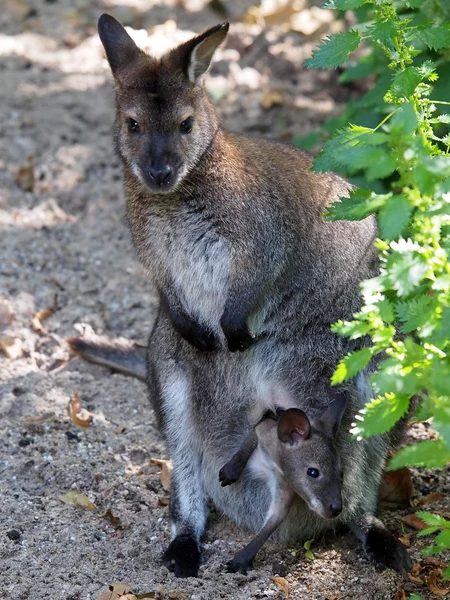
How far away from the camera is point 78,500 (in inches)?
175

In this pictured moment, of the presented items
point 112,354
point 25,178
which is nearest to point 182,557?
point 112,354

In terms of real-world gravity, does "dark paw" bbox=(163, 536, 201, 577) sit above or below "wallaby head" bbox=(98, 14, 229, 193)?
below

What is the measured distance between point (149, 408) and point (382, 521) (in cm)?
145

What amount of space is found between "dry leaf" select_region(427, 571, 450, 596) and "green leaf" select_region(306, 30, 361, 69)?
2075 mm

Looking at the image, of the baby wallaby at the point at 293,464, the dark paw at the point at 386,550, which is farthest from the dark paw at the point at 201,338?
the dark paw at the point at 386,550

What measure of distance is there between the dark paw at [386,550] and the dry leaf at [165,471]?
3.23ft

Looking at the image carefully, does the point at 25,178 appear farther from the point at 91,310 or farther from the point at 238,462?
the point at 238,462

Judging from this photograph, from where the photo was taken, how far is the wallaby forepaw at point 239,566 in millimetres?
4082

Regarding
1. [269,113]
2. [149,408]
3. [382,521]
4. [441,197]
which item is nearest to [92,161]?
[269,113]

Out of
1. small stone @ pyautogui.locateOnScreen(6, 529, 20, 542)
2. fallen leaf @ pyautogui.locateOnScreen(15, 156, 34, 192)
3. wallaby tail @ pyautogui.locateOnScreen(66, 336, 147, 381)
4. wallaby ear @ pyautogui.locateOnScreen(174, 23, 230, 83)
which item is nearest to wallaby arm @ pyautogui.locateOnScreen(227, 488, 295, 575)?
small stone @ pyautogui.locateOnScreen(6, 529, 20, 542)

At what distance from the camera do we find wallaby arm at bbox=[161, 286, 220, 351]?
4457 millimetres

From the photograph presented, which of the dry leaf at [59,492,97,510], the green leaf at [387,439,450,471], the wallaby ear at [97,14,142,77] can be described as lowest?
the dry leaf at [59,492,97,510]

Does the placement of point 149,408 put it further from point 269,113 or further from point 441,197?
point 269,113

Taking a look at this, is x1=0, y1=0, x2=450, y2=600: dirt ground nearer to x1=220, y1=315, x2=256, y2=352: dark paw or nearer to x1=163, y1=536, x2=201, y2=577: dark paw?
x1=163, y1=536, x2=201, y2=577: dark paw
